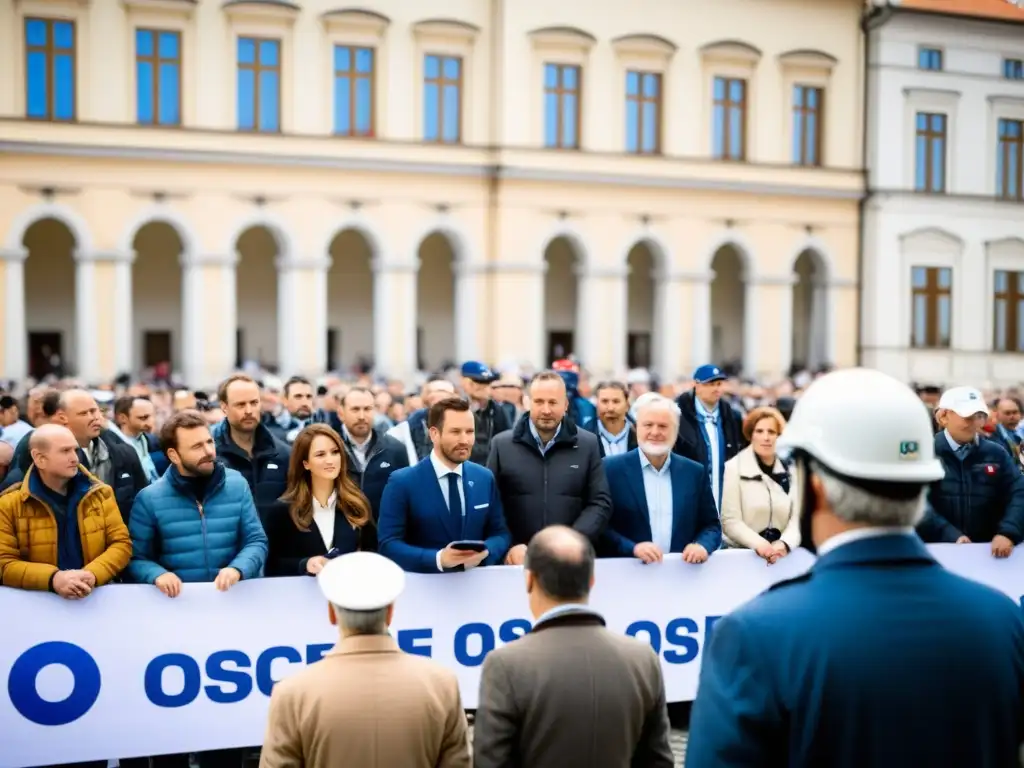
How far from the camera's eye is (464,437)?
22.0 feet

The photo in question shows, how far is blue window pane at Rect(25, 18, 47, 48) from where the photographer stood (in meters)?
29.9

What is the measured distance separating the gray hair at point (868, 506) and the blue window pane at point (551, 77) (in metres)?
33.0

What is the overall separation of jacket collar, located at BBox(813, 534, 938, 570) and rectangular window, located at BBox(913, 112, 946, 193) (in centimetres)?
3819

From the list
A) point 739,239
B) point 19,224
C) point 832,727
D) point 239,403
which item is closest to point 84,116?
point 19,224

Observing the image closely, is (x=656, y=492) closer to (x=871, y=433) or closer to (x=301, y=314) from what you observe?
(x=871, y=433)

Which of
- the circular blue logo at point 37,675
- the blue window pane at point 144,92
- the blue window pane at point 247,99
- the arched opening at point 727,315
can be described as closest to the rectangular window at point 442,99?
the blue window pane at point 247,99

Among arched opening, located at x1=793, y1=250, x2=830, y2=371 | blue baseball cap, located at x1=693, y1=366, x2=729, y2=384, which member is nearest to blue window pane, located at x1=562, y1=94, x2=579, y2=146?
arched opening, located at x1=793, y1=250, x2=830, y2=371

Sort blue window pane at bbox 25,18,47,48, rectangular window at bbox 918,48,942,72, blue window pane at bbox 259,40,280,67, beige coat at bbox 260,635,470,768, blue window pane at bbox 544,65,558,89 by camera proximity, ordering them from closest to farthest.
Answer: beige coat at bbox 260,635,470,768 → blue window pane at bbox 25,18,47,48 → blue window pane at bbox 259,40,280,67 → blue window pane at bbox 544,65,558,89 → rectangular window at bbox 918,48,942,72

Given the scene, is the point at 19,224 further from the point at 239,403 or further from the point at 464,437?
the point at 464,437

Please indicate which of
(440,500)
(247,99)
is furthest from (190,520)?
(247,99)

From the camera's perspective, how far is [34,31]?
29.9 m

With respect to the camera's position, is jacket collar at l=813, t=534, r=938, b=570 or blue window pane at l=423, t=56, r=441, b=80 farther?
blue window pane at l=423, t=56, r=441, b=80

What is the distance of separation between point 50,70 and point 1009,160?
29.8m

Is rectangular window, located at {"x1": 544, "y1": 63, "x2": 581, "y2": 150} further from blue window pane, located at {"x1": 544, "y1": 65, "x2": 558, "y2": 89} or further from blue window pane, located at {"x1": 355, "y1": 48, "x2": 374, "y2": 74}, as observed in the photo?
blue window pane, located at {"x1": 355, "y1": 48, "x2": 374, "y2": 74}
